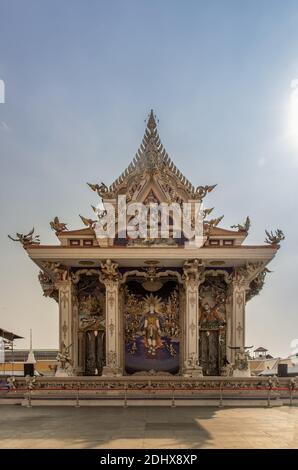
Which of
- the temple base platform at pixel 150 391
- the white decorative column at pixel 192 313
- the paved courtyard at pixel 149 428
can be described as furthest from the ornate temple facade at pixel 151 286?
the paved courtyard at pixel 149 428

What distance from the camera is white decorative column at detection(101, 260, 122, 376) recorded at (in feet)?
76.5

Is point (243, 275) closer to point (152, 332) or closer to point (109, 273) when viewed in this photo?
point (152, 332)

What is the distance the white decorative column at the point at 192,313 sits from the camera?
23141 millimetres

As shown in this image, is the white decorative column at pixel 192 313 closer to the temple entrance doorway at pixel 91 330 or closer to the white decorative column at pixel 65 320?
the temple entrance doorway at pixel 91 330

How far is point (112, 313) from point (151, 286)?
2.87 meters

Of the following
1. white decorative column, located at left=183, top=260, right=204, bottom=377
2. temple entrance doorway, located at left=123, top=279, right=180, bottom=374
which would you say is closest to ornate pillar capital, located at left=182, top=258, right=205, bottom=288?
white decorative column, located at left=183, top=260, right=204, bottom=377

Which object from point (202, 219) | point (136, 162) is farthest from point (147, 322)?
point (136, 162)

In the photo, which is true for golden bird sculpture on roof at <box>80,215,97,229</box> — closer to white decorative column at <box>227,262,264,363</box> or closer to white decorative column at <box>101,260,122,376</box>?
white decorative column at <box>101,260,122,376</box>

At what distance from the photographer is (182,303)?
25.7 meters

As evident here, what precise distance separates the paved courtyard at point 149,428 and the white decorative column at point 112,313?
5300mm

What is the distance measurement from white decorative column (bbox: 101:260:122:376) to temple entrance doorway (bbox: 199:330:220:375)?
13.5 feet

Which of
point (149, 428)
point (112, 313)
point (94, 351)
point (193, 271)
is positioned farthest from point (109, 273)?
point (149, 428)

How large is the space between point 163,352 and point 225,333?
122 inches
